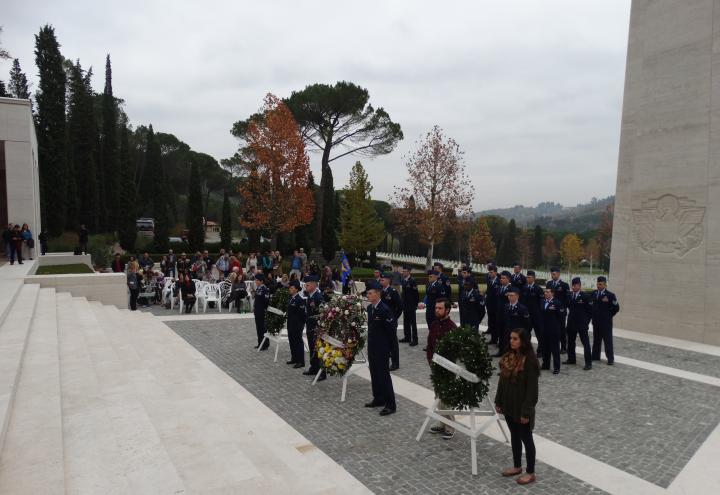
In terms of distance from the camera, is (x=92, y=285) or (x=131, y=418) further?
(x=92, y=285)

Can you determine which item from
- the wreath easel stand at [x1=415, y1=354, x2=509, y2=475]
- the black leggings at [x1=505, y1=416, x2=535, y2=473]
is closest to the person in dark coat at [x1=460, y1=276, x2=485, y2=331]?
the wreath easel stand at [x1=415, y1=354, x2=509, y2=475]

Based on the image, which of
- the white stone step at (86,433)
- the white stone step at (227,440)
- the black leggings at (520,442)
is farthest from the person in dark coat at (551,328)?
the white stone step at (86,433)

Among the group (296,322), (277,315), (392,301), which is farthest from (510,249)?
(296,322)

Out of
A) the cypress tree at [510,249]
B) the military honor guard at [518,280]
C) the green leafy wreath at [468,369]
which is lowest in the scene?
the cypress tree at [510,249]

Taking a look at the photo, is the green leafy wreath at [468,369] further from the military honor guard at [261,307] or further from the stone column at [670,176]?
the stone column at [670,176]

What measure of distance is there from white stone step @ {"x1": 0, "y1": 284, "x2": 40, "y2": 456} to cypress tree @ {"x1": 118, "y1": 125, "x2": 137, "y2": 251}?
91.2 feet

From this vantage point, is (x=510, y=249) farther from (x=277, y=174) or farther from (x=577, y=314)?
(x=577, y=314)

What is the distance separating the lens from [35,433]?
4.54 meters

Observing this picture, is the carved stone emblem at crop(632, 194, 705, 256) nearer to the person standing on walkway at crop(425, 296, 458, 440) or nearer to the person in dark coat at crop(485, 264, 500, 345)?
the person in dark coat at crop(485, 264, 500, 345)

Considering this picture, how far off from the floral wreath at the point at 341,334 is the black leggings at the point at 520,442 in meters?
2.87

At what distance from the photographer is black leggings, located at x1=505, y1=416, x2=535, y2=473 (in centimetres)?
478

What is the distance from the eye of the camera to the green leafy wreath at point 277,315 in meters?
9.41

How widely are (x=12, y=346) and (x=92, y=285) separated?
8.24 meters

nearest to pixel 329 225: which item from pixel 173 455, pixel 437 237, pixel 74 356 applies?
pixel 437 237
